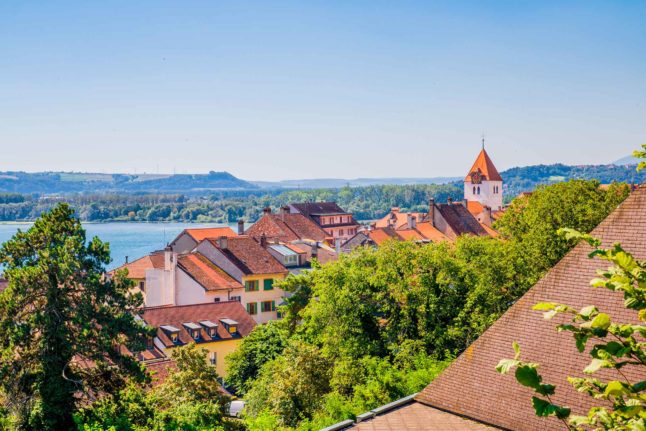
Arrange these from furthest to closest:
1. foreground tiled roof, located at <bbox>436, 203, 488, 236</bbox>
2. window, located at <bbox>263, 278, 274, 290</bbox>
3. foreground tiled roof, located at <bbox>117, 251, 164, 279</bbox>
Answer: foreground tiled roof, located at <bbox>436, 203, 488, 236</bbox> < foreground tiled roof, located at <bbox>117, 251, 164, 279</bbox> < window, located at <bbox>263, 278, 274, 290</bbox>

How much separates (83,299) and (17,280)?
2284 mm

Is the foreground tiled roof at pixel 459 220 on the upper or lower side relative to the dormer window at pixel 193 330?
upper

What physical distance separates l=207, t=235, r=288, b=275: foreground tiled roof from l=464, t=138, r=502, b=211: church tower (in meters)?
94.0

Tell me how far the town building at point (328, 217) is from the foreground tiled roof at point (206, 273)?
6407 centimetres

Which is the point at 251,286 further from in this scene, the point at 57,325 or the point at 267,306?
the point at 57,325

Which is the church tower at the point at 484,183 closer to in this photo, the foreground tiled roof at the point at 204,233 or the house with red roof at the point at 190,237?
the foreground tiled roof at the point at 204,233

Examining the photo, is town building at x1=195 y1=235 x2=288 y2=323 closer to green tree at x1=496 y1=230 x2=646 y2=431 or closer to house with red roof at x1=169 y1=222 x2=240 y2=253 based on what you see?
house with red roof at x1=169 y1=222 x2=240 y2=253

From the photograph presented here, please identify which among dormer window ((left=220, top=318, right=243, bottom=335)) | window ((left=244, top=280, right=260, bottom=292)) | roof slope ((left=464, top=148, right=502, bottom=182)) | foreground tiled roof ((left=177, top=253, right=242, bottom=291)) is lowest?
dormer window ((left=220, top=318, right=243, bottom=335))

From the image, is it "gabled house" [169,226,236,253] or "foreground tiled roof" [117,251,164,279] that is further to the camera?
"gabled house" [169,226,236,253]

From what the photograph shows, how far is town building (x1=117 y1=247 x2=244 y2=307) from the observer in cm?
6175

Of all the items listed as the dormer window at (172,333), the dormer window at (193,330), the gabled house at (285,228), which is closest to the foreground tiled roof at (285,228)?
the gabled house at (285,228)

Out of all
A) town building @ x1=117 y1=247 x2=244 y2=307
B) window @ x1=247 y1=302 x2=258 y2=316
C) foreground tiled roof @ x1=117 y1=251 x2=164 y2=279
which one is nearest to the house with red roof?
foreground tiled roof @ x1=117 y1=251 x2=164 y2=279

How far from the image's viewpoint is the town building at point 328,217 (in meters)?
132

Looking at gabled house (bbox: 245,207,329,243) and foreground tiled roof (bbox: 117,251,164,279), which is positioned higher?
gabled house (bbox: 245,207,329,243)
